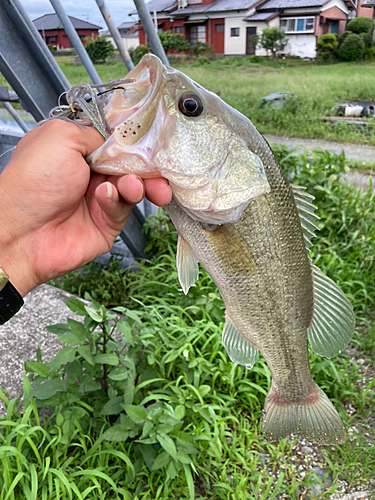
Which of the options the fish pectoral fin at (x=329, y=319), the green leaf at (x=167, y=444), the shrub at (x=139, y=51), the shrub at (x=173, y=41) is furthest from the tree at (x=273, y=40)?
the green leaf at (x=167, y=444)

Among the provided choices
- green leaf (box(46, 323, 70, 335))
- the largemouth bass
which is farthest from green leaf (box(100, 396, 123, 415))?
the largemouth bass

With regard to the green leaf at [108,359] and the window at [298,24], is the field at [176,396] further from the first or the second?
the window at [298,24]

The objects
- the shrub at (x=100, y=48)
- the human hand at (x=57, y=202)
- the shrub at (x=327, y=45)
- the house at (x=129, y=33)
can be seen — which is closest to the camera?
the human hand at (x=57, y=202)

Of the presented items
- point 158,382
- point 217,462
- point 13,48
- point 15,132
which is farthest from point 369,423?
point 15,132

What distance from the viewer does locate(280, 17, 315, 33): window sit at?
2969 millimetres

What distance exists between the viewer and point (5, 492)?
58.1 inches

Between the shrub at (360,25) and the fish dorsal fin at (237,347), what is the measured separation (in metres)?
2.85

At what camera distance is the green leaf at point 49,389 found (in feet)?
5.12

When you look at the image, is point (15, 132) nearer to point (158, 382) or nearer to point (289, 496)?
point (158, 382)

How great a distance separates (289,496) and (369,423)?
2.28 feet

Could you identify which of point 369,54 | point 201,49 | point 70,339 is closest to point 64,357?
point 70,339

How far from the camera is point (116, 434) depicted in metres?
1.59

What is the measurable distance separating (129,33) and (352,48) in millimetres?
1716

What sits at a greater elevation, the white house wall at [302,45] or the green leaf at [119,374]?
the green leaf at [119,374]
